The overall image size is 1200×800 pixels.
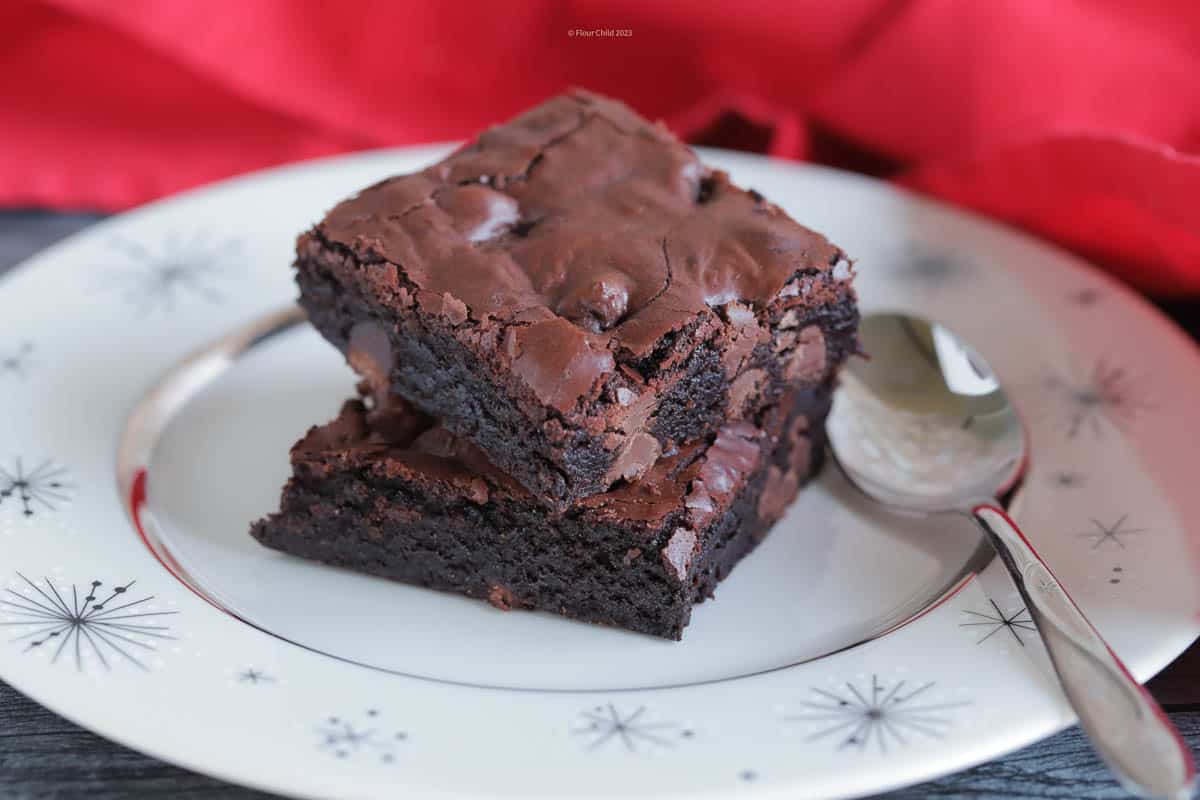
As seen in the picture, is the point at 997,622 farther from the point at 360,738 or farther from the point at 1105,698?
the point at 360,738

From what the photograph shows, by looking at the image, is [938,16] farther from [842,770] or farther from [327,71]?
[842,770]

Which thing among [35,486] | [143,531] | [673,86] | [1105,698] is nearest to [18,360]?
[35,486]

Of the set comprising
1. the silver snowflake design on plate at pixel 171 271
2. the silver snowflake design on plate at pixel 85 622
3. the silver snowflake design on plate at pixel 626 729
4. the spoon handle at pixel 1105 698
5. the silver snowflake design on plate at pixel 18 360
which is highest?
the silver snowflake design on plate at pixel 171 271

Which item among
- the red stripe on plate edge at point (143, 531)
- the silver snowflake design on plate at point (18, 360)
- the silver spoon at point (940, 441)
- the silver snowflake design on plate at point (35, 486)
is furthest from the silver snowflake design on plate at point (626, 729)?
the silver snowflake design on plate at point (18, 360)

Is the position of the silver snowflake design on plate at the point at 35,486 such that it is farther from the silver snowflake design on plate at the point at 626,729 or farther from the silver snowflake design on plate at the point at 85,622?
the silver snowflake design on plate at the point at 626,729

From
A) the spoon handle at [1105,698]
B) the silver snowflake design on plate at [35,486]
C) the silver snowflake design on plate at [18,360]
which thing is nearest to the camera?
the spoon handle at [1105,698]

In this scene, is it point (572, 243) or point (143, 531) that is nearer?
point (572, 243)

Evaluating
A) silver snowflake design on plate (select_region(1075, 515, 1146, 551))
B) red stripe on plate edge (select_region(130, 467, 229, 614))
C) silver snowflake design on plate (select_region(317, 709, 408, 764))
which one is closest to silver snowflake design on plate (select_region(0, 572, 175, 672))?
red stripe on plate edge (select_region(130, 467, 229, 614))

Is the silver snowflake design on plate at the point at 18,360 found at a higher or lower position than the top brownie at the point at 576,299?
higher
